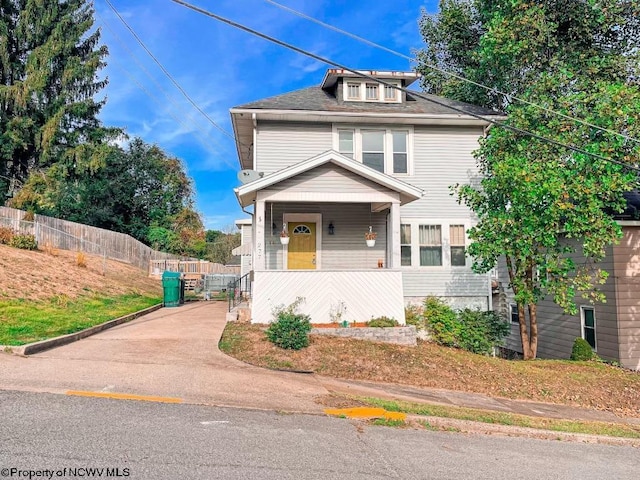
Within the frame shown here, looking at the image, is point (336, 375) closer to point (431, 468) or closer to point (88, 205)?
point (431, 468)

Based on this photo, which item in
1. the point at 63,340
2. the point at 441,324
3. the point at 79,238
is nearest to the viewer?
the point at 63,340

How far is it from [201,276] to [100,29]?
20.4 metres

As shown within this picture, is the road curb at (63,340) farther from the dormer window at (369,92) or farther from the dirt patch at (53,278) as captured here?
the dormer window at (369,92)

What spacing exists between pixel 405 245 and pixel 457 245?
170cm

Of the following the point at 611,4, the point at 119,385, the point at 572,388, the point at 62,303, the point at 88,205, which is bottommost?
the point at 572,388

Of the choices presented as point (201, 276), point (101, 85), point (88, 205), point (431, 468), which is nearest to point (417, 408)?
point (431, 468)

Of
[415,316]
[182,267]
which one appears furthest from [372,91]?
[182,267]

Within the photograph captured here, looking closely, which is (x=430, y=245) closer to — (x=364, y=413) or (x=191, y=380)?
(x=364, y=413)

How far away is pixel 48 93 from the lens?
3156 centimetres

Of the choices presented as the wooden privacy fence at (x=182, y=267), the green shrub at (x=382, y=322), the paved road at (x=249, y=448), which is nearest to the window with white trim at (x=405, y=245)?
the green shrub at (x=382, y=322)

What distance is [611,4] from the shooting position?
15766mm

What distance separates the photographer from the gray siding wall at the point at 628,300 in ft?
38.8

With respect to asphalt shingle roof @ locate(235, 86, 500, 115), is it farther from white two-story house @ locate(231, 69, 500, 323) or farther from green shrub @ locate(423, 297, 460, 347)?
green shrub @ locate(423, 297, 460, 347)

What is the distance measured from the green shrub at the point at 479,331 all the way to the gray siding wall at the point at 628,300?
9.54ft
